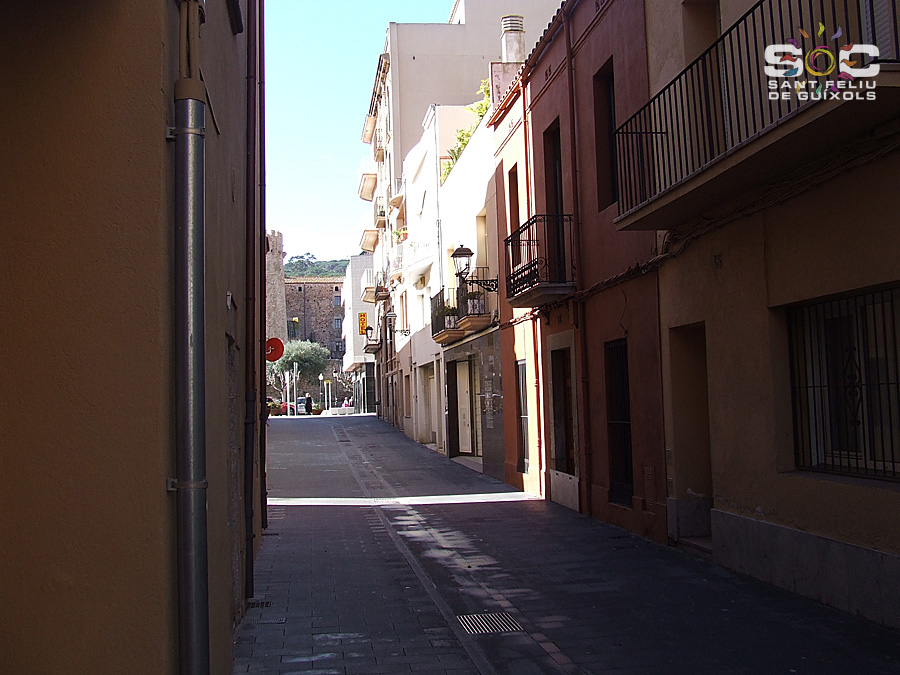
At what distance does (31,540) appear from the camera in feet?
11.1

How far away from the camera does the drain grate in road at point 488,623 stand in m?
6.85

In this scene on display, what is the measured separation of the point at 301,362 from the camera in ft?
253

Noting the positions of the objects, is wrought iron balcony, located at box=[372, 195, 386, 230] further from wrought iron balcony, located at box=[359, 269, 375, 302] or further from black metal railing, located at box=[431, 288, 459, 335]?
black metal railing, located at box=[431, 288, 459, 335]

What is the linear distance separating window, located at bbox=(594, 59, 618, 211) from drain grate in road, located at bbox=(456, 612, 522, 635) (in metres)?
6.91

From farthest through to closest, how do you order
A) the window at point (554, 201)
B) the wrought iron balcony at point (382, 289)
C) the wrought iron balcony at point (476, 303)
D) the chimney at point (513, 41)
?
the wrought iron balcony at point (382, 289), the wrought iron balcony at point (476, 303), the chimney at point (513, 41), the window at point (554, 201)

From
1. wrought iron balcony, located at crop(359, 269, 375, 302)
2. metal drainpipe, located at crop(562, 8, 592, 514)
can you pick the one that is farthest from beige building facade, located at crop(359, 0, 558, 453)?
metal drainpipe, located at crop(562, 8, 592, 514)

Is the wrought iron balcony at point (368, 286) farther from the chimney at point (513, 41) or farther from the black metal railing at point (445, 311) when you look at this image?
the chimney at point (513, 41)

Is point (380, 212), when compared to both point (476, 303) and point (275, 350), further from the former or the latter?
point (275, 350)

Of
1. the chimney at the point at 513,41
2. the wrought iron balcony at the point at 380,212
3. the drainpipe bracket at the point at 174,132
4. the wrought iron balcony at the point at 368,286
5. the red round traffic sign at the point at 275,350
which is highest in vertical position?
the wrought iron balcony at the point at 380,212

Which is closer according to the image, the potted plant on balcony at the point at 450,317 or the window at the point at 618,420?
the window at the point at 618,420

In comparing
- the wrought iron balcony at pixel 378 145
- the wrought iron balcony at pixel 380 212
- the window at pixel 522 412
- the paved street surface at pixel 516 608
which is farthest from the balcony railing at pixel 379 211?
the paved street surface at pixel 516 608

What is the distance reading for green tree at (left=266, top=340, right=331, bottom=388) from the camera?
75125 millimetres

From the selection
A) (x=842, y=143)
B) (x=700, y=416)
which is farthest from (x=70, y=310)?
(x=700, y=416)

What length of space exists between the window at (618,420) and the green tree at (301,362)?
62.6 metres
